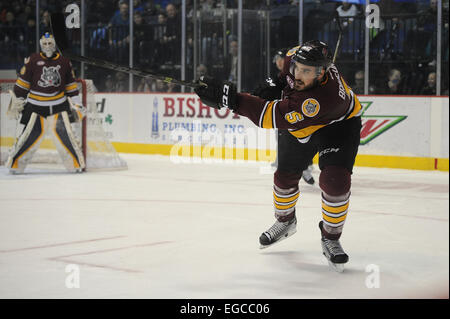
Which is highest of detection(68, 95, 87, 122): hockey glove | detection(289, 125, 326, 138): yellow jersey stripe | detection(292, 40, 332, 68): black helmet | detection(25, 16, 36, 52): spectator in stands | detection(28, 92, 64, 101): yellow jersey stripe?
detection(25, 16, 36, 52): spectator in stands

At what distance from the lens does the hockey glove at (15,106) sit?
7.24 metres

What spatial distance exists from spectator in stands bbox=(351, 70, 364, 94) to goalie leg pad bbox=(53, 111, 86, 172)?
297 cm

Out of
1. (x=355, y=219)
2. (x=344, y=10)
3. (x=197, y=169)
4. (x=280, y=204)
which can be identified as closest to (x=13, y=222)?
(x=280, y=204)

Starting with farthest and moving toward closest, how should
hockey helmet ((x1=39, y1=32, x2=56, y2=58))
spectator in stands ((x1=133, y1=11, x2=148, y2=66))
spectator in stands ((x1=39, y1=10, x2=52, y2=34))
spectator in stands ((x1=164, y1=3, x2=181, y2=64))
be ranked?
spectator in stands ((x1=39, y1=10, x2=52, y2=34))
spectator in stands ((x1=133, y1=11, x2=148, y2=66))
spectator in stands ((x1=164, y1=3, x2=181, y2=64))
hockey helmet ((x1=39, y1=32, x2=56, y2=58))

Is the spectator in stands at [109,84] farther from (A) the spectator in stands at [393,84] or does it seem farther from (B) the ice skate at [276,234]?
(B) the ice skate at [276,234]

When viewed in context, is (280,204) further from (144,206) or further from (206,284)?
(144,206)

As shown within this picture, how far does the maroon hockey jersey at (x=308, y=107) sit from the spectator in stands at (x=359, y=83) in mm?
5132

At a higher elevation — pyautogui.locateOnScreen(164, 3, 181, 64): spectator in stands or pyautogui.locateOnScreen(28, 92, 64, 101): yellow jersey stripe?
pyautogui.locateOnScreen(164, 3, 181, 64): spectator in stands

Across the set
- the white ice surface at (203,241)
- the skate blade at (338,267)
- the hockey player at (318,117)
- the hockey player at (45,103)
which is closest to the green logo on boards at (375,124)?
the white ice surface at (203,241)

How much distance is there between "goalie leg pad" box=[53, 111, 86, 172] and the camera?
7344 mm

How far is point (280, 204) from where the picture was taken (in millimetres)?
3689

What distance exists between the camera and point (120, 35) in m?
10.1

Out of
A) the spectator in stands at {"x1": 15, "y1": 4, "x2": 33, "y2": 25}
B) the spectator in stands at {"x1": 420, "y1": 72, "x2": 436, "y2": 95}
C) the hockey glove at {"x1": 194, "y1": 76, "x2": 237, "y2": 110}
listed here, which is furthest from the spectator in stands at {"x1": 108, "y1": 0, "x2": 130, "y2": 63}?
the hockey glove at {"x1": 194, "y1": 76, "x2": 237, "y2": 110}

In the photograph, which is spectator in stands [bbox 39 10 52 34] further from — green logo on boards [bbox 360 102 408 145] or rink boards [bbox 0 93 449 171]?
green logo on boards [bbox 360 102 408 145]
